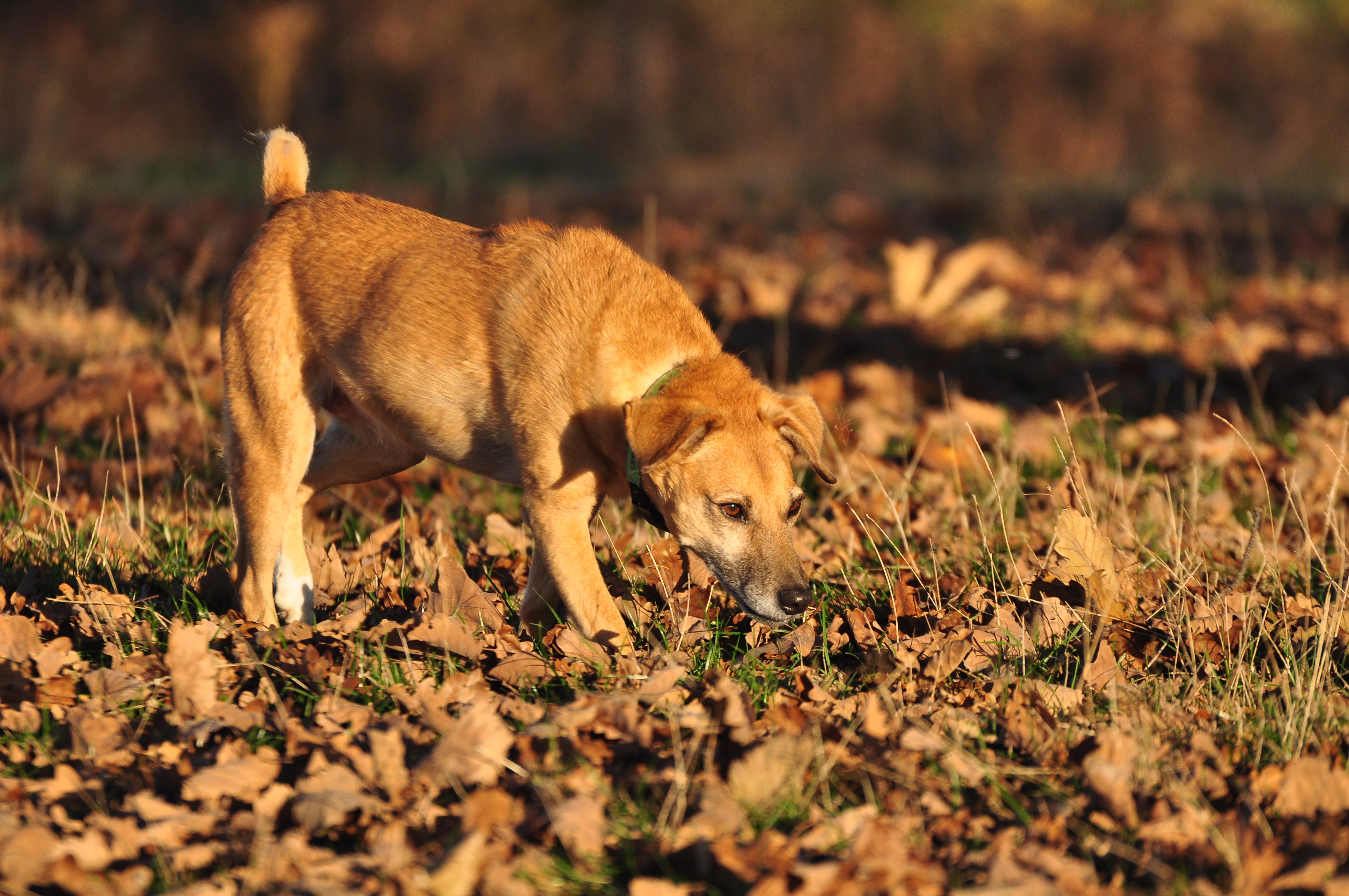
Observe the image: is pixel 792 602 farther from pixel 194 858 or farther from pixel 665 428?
pixel 194 858

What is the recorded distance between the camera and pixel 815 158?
20.3 m

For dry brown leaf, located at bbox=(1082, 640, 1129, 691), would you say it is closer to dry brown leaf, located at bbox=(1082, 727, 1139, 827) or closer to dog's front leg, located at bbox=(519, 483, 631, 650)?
dry brown leaf, located at bbox=(1082, 727, 1139, 827)

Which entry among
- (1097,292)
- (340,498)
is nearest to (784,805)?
(340,498)

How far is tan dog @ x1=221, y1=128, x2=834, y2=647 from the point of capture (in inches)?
153

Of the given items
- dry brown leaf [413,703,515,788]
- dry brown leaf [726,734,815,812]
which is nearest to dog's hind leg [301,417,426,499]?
dry brown leaf [413,703,515,788]

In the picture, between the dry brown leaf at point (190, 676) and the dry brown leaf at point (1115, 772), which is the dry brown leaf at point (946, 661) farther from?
the dry brown leaf at point (190, 676)

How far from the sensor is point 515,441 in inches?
159

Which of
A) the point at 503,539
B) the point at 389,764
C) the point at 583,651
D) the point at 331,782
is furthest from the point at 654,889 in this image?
the point at 503,539

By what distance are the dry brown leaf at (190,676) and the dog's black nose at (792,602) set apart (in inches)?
66.9

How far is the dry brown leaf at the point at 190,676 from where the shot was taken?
3.29 m

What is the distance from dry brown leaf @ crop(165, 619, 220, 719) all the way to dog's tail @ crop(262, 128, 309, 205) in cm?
210

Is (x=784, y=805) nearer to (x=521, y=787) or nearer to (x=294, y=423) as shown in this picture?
(x=521, y=787)

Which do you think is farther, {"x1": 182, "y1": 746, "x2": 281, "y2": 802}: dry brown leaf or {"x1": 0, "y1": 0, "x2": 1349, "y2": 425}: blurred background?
{"x1": 0, "y1": 0, "x2": 1349, "y2": 425}: blurred background

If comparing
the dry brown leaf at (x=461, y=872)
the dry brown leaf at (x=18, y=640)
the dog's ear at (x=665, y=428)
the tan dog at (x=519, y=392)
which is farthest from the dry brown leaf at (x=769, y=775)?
the dry brown leaf at (x=18, y=640)
